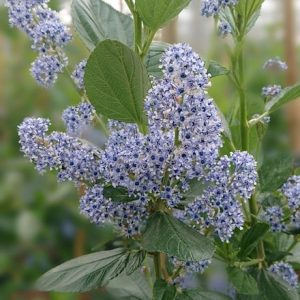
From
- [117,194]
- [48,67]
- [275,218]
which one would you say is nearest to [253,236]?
[275,218]

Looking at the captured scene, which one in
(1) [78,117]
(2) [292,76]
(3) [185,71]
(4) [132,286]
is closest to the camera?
(3) [185,71]

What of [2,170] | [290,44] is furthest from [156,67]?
[290,44]

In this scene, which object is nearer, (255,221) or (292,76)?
(255,221)

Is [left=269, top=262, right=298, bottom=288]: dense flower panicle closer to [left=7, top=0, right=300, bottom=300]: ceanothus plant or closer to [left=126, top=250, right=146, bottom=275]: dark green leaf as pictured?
[left=7, top=0, right=300, bottom=300]: ceanothus plant

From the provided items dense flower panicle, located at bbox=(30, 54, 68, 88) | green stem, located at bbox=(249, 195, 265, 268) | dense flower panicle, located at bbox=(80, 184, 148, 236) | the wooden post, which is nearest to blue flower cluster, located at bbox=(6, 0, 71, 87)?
dense flower panicle, located at bbox=(30, 54, 68, 88)

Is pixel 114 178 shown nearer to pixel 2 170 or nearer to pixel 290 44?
pixel 2 170

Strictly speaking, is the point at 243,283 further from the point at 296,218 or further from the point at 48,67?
the point at 48,67
